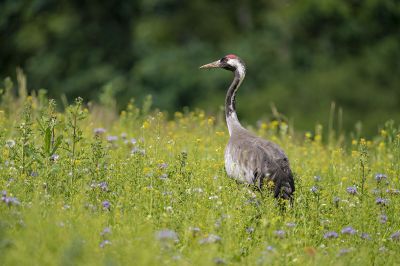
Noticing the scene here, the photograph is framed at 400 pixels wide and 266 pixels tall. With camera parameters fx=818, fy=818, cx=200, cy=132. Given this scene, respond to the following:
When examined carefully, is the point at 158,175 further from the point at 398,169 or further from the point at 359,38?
the point at 359,38

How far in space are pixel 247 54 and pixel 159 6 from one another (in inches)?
185

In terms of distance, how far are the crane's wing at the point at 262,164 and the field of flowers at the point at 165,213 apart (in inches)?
6.0

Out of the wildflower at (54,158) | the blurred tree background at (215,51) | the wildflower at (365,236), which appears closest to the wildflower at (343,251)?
the wildflower at (365,236)

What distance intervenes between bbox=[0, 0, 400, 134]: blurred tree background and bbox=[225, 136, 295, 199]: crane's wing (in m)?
15.7

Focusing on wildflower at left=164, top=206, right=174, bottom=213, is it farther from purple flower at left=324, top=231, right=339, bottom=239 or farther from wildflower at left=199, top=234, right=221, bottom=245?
purple flower at left=324, top=231, right=339, bottom=239

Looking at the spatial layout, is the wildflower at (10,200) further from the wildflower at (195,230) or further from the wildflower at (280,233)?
the wildflower at (280,233)

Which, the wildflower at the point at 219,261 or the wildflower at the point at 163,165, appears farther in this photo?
the wildflower at the point at 163,165

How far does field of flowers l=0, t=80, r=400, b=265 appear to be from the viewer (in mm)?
6418

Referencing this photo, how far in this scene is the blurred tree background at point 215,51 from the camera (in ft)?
86.3

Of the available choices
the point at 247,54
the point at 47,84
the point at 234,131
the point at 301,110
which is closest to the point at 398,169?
the point at 234,131

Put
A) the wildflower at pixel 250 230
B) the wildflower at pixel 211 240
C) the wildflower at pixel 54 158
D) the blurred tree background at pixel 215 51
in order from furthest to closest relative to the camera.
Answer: the blurred tree background at pixel 215 51
the wildflower at pixel 54 158
the wildflower at pixel 250 230
the wildflower at pixel 211 240

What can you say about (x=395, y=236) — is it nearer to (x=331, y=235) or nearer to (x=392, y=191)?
(x=331, y=235)

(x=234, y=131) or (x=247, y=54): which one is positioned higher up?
(x=247, y=54)

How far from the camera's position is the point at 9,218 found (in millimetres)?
6770
